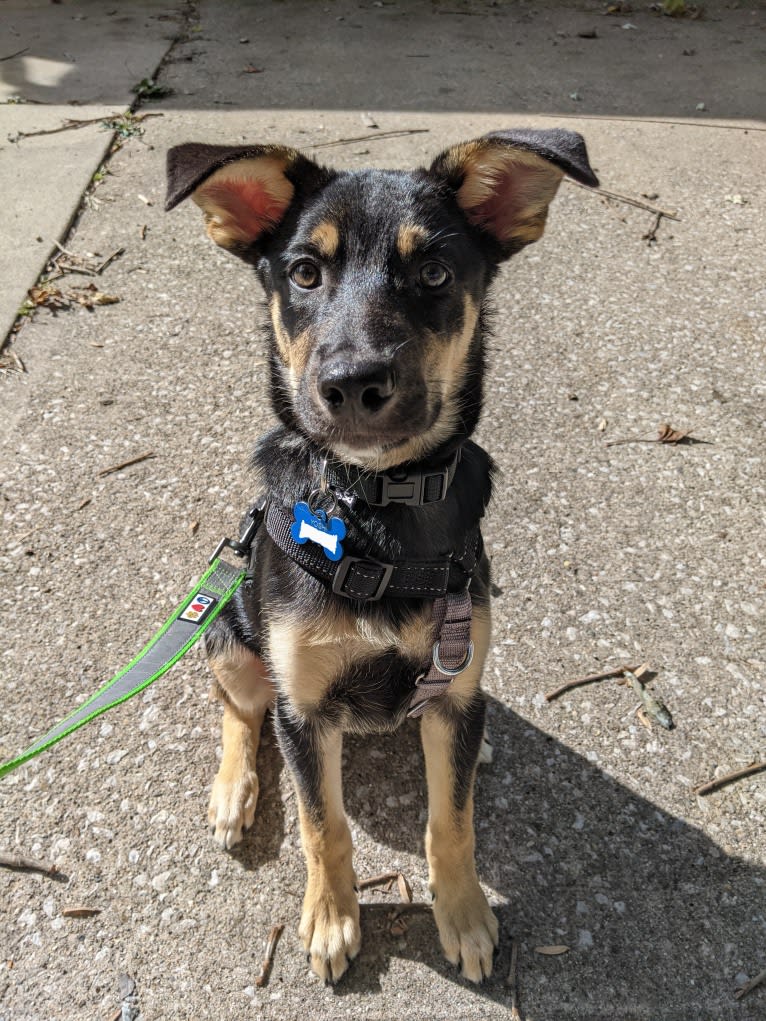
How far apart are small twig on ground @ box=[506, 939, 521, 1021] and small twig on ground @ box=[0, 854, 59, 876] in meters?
1.37

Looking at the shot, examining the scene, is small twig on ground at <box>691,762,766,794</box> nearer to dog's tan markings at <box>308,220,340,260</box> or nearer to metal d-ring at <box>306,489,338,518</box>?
metal d-ring at <box>306,489,338,518</box>

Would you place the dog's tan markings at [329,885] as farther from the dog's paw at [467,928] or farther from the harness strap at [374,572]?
the harness strap at [374,572]

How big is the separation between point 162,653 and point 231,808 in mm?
638

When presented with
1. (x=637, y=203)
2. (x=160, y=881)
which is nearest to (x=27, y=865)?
(x=160, y=881)

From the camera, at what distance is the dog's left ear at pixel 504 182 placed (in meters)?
2.07

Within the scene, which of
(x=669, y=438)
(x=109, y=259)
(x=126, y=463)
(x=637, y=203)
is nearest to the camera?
(x=126, y=463)

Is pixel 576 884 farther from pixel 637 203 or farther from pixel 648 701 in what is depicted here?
pixel 637 203

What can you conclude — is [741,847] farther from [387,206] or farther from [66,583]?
[66,583]

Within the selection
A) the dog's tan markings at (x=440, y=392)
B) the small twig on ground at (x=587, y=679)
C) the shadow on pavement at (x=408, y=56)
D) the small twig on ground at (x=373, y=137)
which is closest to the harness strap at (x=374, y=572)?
the dog's tan markings at (x=440, y=392)

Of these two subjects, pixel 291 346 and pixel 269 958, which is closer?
pixel 291 346

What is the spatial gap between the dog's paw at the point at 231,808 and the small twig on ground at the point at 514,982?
2.87ft

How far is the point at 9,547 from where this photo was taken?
3.35m

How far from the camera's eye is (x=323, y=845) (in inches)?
88.4

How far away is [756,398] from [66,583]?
3.45 metres
